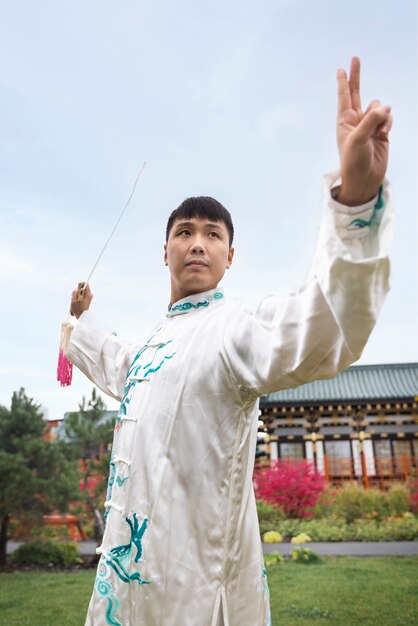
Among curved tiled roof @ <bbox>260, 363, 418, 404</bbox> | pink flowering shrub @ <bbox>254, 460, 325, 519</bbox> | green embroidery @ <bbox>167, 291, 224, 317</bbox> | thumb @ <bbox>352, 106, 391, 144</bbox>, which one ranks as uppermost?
curved tiled roof @ <bbox>260, 363, 418, 404</bbox>

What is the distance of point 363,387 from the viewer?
1895 centimetres

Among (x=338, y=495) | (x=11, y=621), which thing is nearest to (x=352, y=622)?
(x=11, y=621)

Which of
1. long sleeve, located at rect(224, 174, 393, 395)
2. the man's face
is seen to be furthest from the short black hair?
long sleeve, located at rect(224, 174, 393, 395)

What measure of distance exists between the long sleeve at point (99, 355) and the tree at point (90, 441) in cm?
839

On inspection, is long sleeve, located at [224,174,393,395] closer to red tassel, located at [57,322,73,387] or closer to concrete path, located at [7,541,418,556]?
red tassel, located at [57,322,73,387]

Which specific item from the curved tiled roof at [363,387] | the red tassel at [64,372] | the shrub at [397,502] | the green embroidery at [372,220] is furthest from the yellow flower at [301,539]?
the green embroidery at [372,220]

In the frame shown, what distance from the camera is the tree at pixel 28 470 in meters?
8.76

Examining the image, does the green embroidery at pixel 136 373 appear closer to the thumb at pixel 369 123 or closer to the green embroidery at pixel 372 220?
the green embroidery at pixel 372 220

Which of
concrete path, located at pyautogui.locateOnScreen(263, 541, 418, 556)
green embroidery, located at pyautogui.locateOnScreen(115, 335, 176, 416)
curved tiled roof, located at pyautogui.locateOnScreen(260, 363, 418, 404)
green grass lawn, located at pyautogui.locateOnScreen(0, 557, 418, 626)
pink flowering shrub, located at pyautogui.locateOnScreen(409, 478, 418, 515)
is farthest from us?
curved tiled roof, located at pyautogui.locateOnScreen(260, 363, 418, 404)

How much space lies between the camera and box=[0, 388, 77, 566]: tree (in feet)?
28.7

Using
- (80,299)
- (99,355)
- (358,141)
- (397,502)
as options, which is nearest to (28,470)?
(80,299)

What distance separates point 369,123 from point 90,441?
34.3 feet

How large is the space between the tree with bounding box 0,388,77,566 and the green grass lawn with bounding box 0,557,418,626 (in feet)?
3.36

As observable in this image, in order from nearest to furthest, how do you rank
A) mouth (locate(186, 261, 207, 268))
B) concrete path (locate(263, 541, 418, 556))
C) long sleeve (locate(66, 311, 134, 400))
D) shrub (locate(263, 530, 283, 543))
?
mouth (locate(186, 261, 207, 268))
long sleeve (locate(66, 311, 134, 400))
concrete path (locate(263, 541, 418, 556))
shrub (locate(263, 530, 283, 543))
